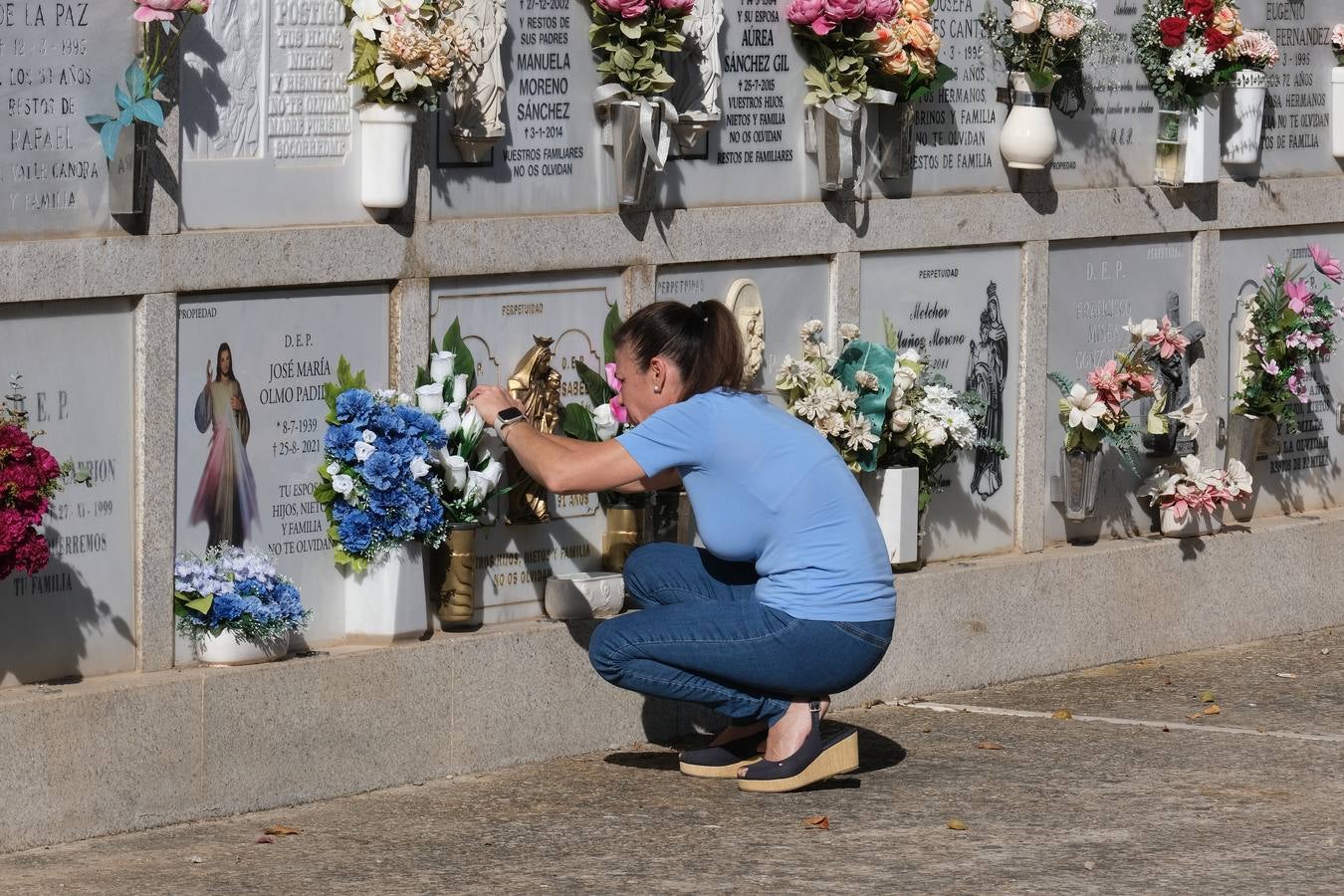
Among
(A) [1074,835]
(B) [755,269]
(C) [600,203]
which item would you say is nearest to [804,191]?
(B) [755,269]

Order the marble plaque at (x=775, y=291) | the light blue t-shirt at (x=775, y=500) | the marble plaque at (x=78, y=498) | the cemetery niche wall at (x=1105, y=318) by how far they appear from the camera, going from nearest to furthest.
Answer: the marble plaque at (x=78, y=498), the light blue t-shirt at (x=775, y=500), the marble plaque at (x=775, y=291), the cemetery niche wall at (x=1105, y=318)

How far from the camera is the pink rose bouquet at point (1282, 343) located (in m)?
8.98

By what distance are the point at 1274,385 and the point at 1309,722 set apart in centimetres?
218

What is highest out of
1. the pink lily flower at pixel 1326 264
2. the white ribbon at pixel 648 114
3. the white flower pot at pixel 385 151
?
the white ribbon at pixel 648 114

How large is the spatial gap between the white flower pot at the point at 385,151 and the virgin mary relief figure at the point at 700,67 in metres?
1.12

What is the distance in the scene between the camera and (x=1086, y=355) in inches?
336

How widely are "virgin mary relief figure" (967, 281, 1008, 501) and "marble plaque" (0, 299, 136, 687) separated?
11.2ft

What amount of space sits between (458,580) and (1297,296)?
165 inches

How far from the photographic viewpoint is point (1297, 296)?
9062 mm

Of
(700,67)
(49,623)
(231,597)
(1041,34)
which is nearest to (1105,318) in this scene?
(1041,34)


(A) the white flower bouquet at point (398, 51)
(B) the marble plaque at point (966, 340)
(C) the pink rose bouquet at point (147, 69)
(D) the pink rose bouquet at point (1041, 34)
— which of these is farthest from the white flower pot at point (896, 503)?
(C) the pink rose bouquet at point (147, 69)

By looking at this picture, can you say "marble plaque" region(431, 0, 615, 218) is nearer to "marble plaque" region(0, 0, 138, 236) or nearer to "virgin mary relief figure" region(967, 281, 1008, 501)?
"marble plaque" region(0, 0, 138, 236)

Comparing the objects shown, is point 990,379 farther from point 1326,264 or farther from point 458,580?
point 458,580

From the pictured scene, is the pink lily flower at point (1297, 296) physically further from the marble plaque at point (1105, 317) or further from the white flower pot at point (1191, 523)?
the white flower pot at point (1191, 523)
